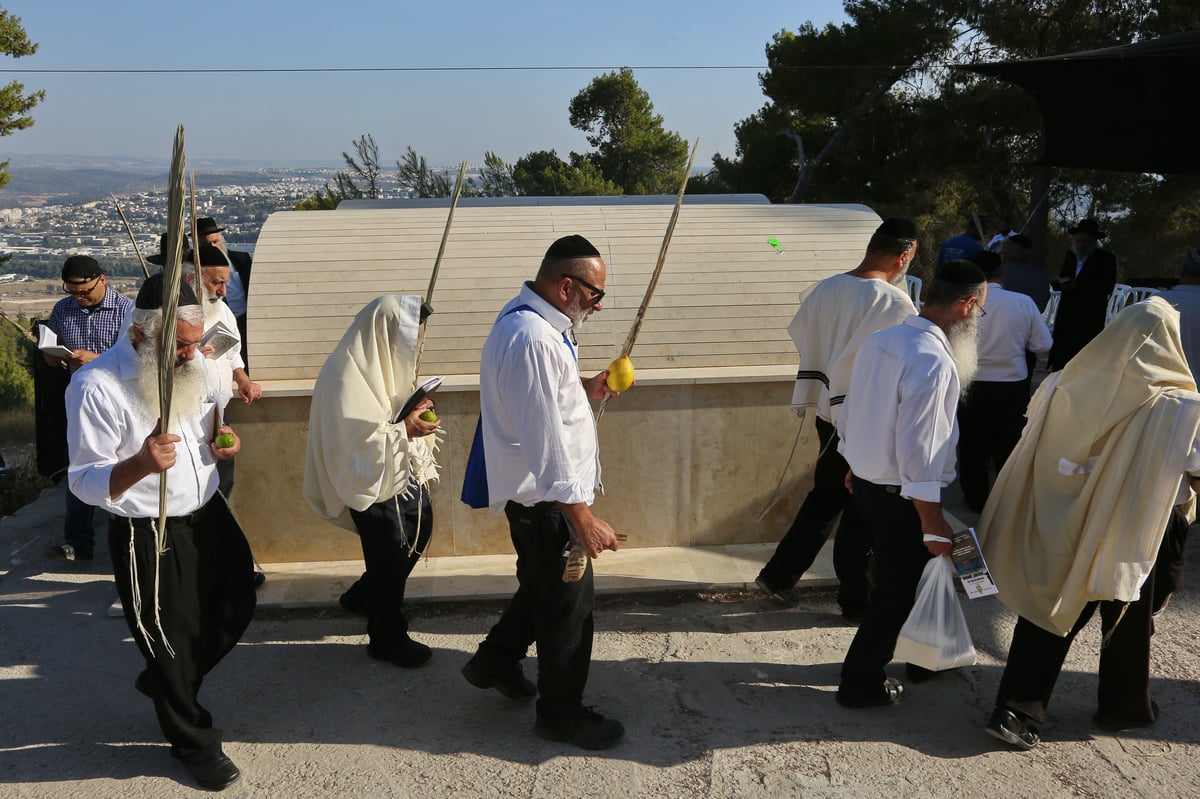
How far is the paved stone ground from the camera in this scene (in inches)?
131

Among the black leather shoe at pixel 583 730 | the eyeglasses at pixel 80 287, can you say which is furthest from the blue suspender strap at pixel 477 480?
the eyeglasses at pixel 80 287

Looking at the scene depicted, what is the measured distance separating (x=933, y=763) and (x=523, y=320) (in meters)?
2.13

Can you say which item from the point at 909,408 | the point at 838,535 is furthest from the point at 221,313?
the point at 909,408

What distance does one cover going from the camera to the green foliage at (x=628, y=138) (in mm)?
23625

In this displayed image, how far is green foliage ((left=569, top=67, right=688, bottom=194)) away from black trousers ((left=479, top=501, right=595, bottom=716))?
66.7 ft

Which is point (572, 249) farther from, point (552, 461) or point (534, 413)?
point (552, 461)

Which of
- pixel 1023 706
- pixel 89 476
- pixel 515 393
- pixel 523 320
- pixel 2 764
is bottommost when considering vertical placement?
pixel 2 764

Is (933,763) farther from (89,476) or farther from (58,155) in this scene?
(58,155)

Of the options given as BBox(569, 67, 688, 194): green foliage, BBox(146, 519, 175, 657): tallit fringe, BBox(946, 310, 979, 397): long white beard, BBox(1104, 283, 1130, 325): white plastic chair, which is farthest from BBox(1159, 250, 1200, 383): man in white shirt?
BBox(569, 67, 688, 194): green foliage

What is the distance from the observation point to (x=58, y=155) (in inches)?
3068

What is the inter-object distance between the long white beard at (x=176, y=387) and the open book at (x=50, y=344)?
Answer: 221 centimetres

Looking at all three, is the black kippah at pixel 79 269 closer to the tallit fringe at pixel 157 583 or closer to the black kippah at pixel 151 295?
the black kippah at pixel 151 295

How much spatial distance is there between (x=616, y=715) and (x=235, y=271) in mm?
3805

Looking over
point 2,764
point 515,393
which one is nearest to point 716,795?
point 515,393
